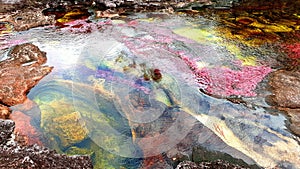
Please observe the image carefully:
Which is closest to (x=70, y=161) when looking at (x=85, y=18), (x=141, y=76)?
(x=141, y=76)

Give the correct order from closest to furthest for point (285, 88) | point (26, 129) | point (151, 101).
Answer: point (26, 129)
point (151, 101)
point (285, 88)

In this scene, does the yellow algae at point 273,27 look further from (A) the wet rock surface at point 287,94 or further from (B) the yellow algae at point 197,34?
(A) the wet rock surface at point 287,94

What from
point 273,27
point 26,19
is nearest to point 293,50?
point 273,27

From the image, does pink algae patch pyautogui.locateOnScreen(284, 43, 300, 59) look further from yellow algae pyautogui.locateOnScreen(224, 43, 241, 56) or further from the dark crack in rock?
the dark crack in rock

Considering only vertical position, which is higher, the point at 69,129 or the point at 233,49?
the point at 233,49

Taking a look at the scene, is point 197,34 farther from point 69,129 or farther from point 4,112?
point 4,112
